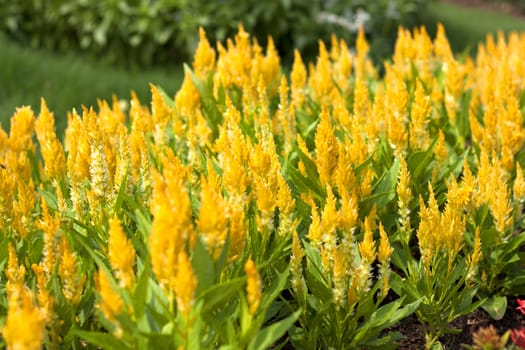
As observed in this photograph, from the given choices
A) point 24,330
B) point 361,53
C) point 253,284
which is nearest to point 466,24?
point 361,53

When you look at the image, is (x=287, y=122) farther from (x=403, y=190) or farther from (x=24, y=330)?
(x=24, y=330)

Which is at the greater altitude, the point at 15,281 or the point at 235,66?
the point at 235,66

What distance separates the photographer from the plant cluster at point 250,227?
205 cm

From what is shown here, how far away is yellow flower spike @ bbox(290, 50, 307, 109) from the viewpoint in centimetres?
388

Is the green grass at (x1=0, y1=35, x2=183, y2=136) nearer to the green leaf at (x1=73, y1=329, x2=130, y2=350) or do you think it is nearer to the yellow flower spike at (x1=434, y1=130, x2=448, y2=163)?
the yellow flower spike at (x1=434, y1=130, x2=448, y2=163)

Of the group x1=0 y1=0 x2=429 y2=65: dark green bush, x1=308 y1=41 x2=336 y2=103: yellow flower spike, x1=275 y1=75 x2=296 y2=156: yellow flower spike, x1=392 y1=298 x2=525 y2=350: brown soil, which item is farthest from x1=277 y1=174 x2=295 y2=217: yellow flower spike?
x1=0 y1=0 x2=429 y2=65: dark green bush

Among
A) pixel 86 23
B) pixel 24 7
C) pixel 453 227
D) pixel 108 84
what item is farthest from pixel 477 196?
pixel 24 7

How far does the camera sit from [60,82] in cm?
788

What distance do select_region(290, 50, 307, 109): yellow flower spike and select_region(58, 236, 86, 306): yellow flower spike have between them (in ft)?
5.90

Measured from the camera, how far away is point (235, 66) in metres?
3.87

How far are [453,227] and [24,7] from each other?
8921mm

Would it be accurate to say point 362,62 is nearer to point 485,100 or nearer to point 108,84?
point 485,100

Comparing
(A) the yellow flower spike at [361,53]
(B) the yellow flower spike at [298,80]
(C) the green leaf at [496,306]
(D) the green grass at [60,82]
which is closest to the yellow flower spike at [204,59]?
(B) the yellow flower spike at [298,80]

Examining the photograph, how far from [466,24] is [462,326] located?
1339 cm
